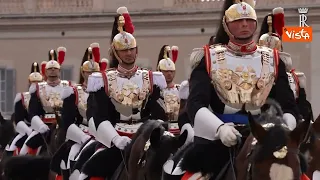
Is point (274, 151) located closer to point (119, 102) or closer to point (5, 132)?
point (119, 102)

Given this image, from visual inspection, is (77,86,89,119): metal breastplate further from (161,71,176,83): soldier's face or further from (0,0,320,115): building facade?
(0,0,320,115): building facade

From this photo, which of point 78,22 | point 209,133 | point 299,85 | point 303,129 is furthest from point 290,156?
point 78,22

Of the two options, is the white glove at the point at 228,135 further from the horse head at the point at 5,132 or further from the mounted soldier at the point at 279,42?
the horse head at the point at 5,132

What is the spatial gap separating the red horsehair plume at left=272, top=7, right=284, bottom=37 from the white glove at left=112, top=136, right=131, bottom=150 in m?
2.61

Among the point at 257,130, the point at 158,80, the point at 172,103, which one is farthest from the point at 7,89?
the point at 257,130

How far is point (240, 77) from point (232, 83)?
0.26ft

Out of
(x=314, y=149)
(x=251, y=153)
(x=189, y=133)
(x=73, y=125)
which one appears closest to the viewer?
(x=251, y=153)

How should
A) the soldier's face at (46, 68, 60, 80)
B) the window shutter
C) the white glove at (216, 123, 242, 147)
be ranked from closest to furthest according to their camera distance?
1. the white glove at (216, 123, 242, 147)
2. the soldier's face at (46, 68, 60, 80)
3. the window shutter

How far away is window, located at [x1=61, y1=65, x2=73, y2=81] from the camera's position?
86.9 feet

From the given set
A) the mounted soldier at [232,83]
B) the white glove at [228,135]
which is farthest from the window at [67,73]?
the white glove at [228,135]

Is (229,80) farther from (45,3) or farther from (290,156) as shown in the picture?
(45,3)

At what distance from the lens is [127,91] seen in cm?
1052

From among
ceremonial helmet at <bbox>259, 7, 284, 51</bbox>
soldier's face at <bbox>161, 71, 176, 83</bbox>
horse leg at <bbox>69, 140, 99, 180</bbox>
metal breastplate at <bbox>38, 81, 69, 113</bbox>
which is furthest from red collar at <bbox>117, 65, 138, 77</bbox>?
metal breastplate at <bbox>38, 81, 69, 113</bbox>

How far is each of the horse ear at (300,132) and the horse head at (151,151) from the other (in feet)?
8.53
